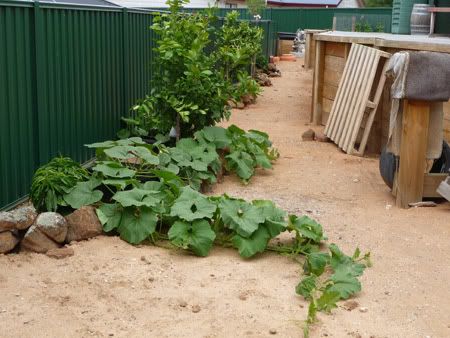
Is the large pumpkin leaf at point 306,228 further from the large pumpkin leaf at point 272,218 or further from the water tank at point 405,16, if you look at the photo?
the water tank at point 405,16

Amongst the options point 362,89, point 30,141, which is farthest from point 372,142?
point 30,141

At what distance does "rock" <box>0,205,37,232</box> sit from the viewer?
15.4 ft

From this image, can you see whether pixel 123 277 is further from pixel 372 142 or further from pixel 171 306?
pixel 372 142

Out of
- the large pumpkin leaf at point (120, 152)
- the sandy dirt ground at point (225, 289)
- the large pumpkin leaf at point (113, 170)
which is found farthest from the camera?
the large pumpkin leaf at point (120, 152)

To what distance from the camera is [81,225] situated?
510cm

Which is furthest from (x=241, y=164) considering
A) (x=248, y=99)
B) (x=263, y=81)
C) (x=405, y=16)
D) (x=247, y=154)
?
(x=263, y=81)

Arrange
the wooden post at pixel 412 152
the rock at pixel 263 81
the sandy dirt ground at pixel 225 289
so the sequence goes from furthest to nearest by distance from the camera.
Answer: the rock at pixel 263 81
the wooden post at pixel 412 152
the sandy dirt ground at pixel 225 289

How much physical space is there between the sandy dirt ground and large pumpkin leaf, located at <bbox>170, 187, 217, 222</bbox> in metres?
0.28

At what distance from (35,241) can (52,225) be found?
0.15 m

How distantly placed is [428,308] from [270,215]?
4.47 ft

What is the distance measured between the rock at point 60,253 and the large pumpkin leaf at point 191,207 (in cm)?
75

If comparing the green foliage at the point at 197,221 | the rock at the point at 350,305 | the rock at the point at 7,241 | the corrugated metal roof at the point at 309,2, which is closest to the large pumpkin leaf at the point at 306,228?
the green foliage at the point at 197,221

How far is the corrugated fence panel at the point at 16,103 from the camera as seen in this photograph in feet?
17.1

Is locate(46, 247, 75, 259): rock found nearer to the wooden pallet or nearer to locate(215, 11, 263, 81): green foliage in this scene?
the wooden pallet
